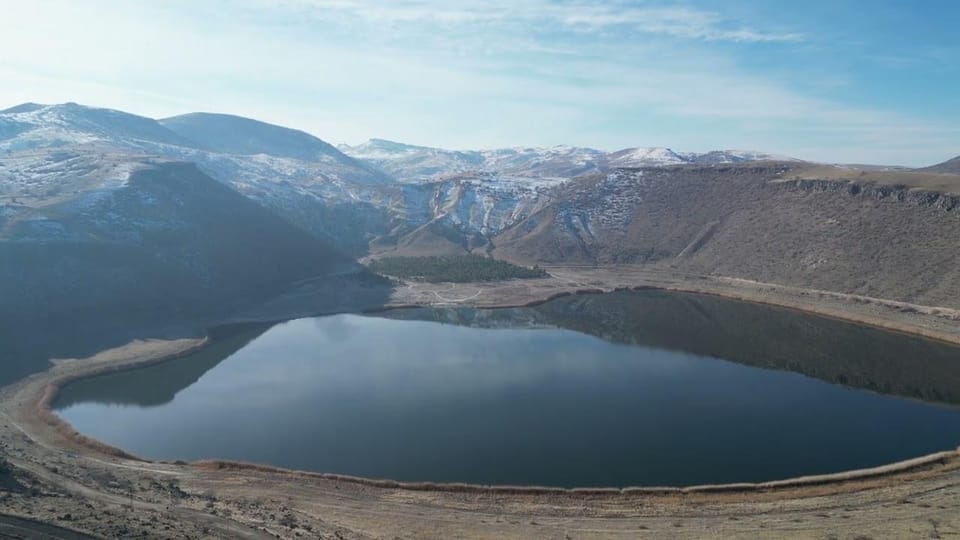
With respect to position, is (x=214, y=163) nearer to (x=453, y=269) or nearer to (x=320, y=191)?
(x=320, y=191)

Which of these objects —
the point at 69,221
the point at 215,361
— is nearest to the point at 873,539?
the point at 215,361

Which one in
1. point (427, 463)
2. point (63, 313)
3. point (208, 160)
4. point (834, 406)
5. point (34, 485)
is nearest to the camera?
point (34, 485)

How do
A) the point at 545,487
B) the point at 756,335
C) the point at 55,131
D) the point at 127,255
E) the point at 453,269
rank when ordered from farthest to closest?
the point at 55,131, the point at 453,269, the point at 127,255, the point at 756,335, the point at 545,487

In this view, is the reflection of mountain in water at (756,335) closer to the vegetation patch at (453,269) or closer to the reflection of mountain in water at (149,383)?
the vegetation patch at (453,269)

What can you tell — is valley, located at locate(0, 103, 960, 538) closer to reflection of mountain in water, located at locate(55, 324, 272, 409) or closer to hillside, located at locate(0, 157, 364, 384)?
hillside, located at locate(0, 157, 364, 384)

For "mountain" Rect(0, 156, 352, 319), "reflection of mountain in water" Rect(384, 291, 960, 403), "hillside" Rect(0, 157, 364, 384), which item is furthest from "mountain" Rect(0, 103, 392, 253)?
"reflection of mountain in water" Rect(384, 291, 960, 403)

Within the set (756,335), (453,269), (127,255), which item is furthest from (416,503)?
(453,269)

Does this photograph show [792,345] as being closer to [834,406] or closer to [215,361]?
[834,406]
